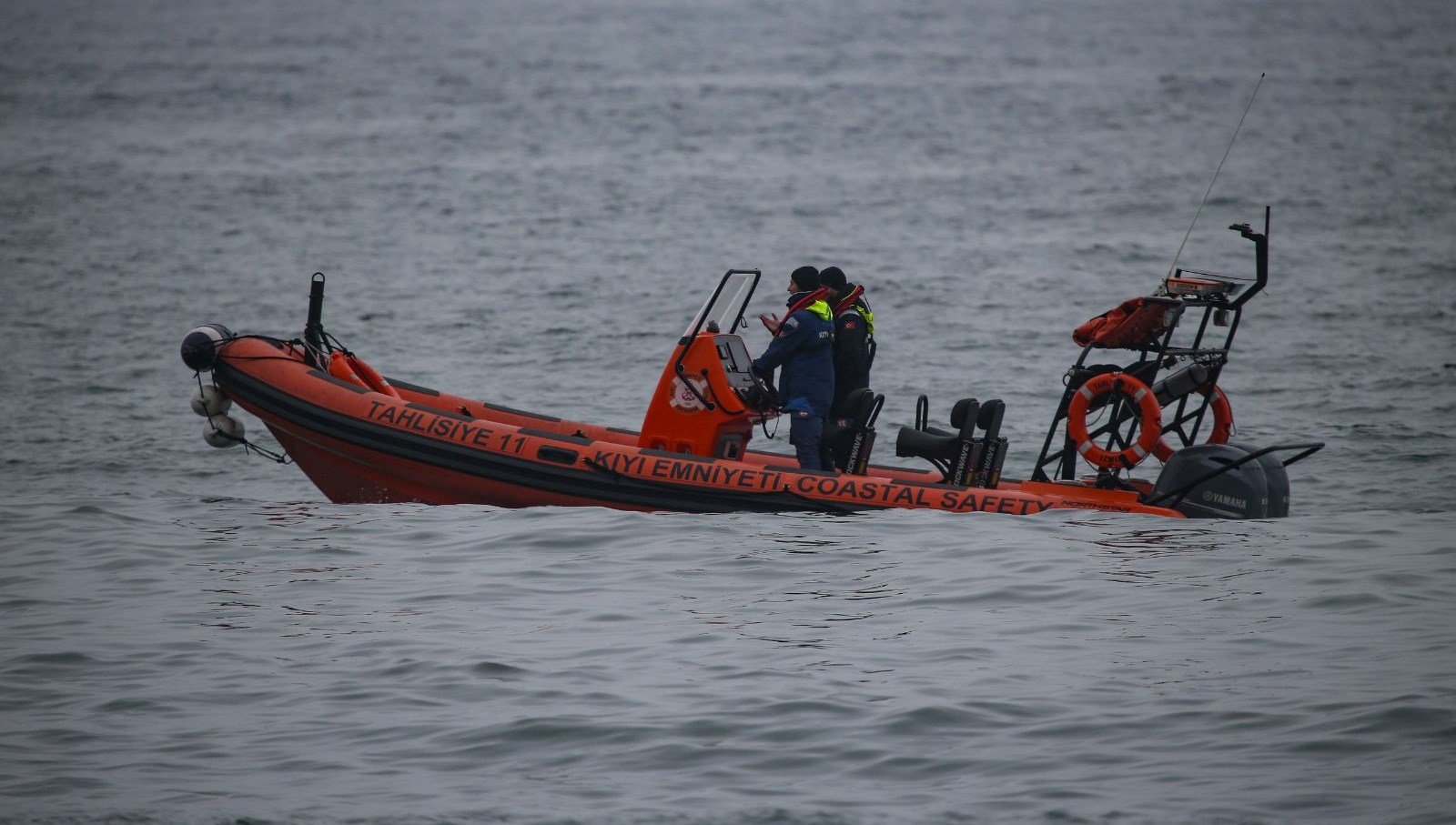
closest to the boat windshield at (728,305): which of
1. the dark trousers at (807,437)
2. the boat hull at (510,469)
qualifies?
the dark trousers at (807,437)

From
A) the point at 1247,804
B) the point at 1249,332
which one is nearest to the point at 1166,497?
the point at 1247,804

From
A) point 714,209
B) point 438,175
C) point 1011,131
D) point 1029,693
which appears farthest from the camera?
point 1011,131

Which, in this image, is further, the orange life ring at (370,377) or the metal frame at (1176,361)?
the orange life ring at (370,377)

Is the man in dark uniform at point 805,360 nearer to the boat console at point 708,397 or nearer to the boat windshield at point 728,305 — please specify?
the boat console at point 708,397

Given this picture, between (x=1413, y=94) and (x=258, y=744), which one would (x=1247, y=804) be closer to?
(x=258, y=744)

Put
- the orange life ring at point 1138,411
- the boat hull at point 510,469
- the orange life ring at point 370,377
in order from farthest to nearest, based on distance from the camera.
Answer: the orange life ring at point 370,377 → the boat hull at point 510,469 → the orange life ring at point 1138,411

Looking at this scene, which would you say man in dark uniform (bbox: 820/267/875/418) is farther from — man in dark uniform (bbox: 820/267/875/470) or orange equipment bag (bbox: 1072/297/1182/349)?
orange equipment bag (bbox: 1072/297/1182/349)

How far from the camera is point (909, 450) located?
27.2 ft

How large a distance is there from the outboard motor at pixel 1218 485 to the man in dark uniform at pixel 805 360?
5.54ft

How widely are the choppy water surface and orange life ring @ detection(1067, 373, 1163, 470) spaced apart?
33 cm

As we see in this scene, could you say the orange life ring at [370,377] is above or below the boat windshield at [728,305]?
below

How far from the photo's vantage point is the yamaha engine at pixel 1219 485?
7.81m

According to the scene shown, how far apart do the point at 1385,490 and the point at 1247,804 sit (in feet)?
17.9

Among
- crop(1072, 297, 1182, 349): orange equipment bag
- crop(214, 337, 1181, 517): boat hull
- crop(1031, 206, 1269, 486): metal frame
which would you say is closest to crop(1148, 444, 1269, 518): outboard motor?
crop(214, 337, 1181, 517): boat hull
